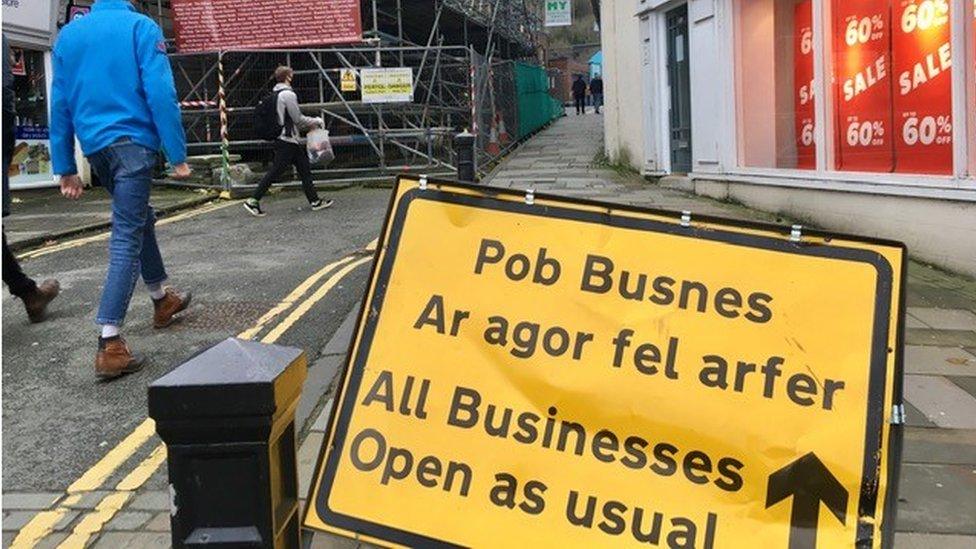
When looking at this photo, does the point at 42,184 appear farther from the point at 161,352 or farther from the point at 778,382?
the point at 778,382

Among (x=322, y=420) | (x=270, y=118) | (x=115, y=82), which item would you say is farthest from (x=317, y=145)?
(x=322, y=420)

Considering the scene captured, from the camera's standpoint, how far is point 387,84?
44.2 feet

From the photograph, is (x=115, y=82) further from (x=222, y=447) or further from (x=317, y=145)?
(x=317, y=145)

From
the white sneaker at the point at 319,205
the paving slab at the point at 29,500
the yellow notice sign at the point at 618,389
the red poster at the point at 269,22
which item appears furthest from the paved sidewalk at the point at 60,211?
the yellow notice sign at the point at 618,389

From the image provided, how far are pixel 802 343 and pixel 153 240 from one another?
A: 12.5ft

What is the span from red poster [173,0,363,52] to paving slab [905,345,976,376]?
11.3 meters

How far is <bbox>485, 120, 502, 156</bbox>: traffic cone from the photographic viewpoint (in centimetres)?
1598

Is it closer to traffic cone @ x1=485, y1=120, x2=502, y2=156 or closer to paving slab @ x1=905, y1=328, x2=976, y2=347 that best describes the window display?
paving slab @ x1=905, y1=328, x2=976, y2=347

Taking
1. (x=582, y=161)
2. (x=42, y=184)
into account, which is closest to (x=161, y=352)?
(x=42, y=184)

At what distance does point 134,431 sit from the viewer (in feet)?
12.4

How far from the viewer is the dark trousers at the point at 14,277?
512cm

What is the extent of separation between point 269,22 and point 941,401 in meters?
12.6

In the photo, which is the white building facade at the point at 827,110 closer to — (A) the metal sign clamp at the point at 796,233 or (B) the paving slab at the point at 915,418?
(B) the paving slab at the point at 915,418

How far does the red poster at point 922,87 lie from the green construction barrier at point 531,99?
13.3 meters
